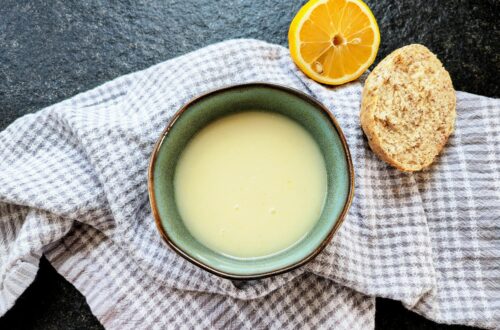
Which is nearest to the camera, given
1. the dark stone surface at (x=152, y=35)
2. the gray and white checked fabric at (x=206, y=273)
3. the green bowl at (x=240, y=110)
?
the green bowl at (x=240, y=110)

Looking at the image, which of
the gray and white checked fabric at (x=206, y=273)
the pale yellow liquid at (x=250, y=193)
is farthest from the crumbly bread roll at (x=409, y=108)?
the pale yellow liquid at (x=250, y=193)

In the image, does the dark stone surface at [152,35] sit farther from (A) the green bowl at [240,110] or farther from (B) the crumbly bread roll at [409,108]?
(A) the green bowl at [240,110]

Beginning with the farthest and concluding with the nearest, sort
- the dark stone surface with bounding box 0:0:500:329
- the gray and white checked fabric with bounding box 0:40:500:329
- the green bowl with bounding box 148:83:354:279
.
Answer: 1. the dark stone surface with bounding box 0:0:500:329
2. the gray and white checked fabric with bounding box 0:40:500:329
3. the green bowl with bounding box 148:83:354:279

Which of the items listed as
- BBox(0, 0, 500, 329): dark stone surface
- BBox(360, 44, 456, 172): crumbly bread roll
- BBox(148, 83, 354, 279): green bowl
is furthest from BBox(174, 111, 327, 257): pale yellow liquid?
BBox(0, 0, 500, 329): dark stone surface

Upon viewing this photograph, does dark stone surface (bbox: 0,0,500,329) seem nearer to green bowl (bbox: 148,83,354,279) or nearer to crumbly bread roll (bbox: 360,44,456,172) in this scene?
crumbly bread roll (bbox: 360,44,456,172)

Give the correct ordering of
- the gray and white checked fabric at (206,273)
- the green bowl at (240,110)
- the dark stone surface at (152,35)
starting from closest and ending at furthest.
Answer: the green bowl at (240,110)
the gray and white checked fabric at (206,273)
the dark stone surface at (152,35)

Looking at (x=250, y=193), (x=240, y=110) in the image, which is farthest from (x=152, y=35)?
(x=250, y=193)

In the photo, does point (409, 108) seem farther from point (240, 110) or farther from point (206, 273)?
point (206, 273)
